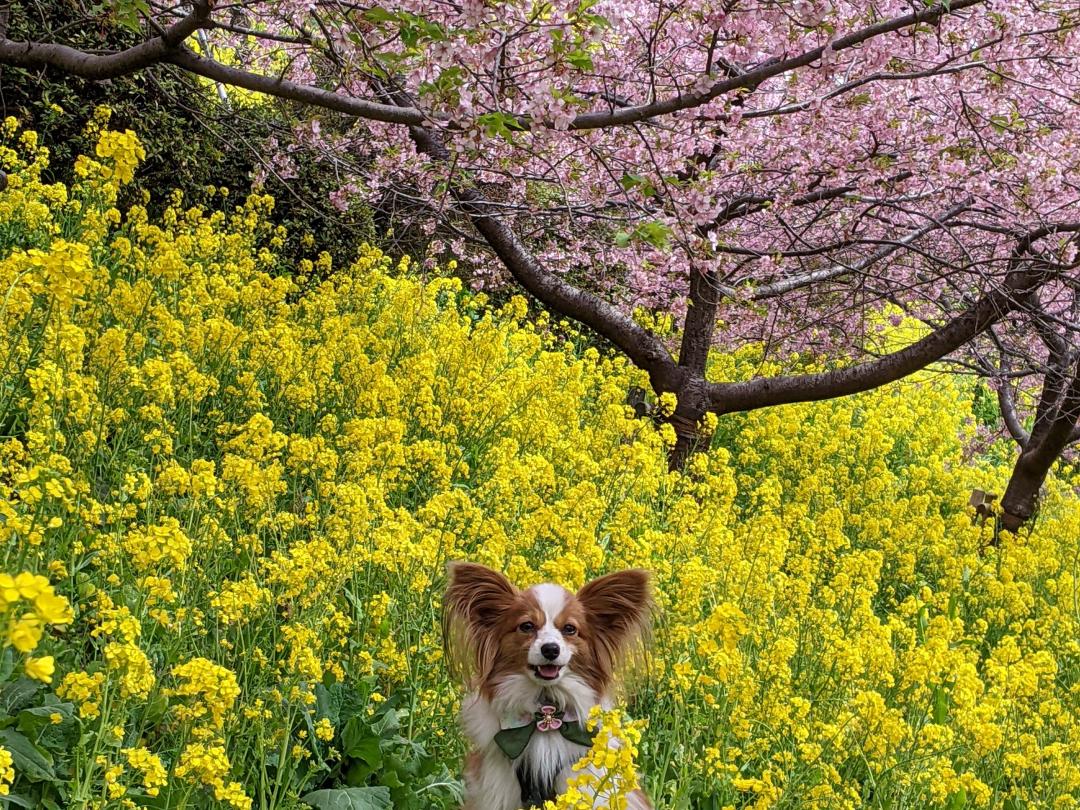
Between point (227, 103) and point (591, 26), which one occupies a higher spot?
point (227, 103)

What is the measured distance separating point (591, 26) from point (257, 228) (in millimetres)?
6776

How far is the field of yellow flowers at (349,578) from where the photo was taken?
3131 mm

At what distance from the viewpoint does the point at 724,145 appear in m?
7.18

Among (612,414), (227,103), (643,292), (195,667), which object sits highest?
(227,103)

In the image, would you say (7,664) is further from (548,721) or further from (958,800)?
(958,800)

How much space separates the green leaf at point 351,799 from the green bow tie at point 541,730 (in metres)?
0.55

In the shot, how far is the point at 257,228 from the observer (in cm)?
1009

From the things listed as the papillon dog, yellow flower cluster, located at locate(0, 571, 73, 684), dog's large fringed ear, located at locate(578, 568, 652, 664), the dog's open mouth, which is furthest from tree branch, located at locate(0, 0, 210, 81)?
yellow flower cluster, located at locate(0, 571, 73, 684)

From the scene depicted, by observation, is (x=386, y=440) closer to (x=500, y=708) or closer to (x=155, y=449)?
(x=155, y=449)

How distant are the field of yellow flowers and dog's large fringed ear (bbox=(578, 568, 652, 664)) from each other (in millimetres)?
274

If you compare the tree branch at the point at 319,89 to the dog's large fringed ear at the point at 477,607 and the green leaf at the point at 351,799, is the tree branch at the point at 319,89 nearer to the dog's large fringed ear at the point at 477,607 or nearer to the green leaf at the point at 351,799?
the dog's large fringed ear at the point at 477,607

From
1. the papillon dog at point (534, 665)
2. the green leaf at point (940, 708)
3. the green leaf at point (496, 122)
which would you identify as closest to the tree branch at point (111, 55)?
the green leaf at point (496, 122)

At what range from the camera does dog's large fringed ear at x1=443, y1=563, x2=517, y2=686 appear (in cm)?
338

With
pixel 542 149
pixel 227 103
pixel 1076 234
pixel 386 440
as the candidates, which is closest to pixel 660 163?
pixel 542 149
